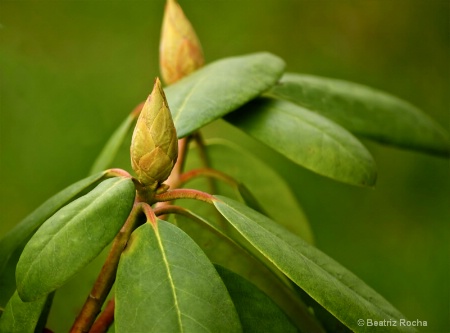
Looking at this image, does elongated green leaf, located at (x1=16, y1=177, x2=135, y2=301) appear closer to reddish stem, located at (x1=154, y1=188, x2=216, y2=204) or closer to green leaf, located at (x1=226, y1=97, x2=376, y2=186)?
reddish stem, located at (x1=154, y1=188, x2=216, y2=204)

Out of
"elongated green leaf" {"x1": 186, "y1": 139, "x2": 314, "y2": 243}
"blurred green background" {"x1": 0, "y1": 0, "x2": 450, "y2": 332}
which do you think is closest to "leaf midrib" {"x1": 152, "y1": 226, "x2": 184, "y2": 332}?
"elongated green leaf" {"x1": 186, "y1": 139, "x2": 314, "y2": 243}

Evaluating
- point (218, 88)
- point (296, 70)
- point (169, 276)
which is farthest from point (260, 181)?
point (296, 70)

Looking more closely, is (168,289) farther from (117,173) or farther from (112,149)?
(112,149)

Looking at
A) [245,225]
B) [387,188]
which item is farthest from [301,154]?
[387,188]

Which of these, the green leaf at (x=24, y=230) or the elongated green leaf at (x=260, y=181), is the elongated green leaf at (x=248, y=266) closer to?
the green leaf at (x=24, y=230)

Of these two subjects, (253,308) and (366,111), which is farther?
(366,111)

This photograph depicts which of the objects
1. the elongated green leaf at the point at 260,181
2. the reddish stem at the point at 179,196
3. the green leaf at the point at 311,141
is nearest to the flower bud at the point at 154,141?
the reddish stem at the point at 179,196
